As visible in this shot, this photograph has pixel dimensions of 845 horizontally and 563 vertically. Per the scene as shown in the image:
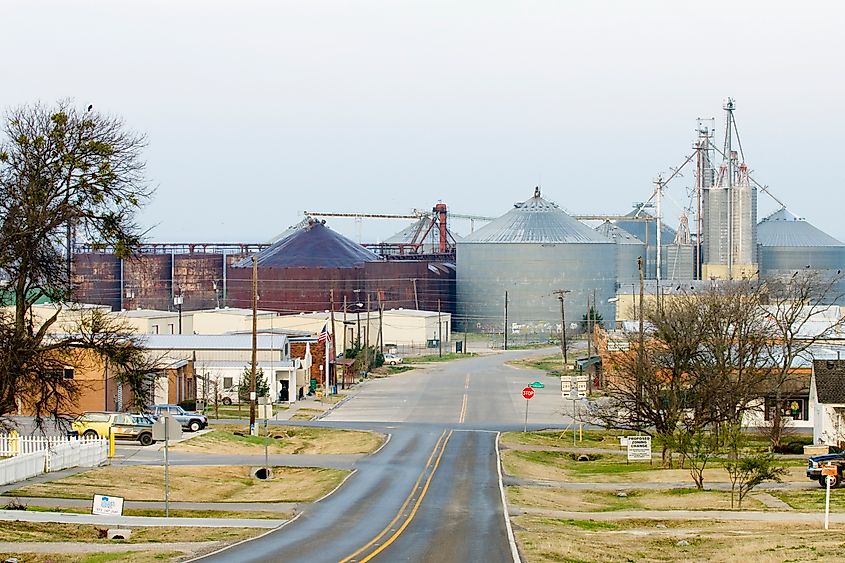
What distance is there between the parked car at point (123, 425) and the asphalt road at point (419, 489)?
9.23 metres

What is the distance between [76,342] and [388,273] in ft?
408

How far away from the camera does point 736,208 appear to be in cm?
15775

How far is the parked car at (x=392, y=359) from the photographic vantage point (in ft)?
380

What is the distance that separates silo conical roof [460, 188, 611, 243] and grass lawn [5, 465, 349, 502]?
384 feet

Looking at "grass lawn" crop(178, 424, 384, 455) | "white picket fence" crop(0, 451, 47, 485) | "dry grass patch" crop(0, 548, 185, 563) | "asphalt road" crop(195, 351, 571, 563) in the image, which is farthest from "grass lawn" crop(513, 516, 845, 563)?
"grass lawn" crop(178, 424, 384, 455)

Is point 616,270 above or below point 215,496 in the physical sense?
above

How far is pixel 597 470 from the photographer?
4878 cm

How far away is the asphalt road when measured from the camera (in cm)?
2586

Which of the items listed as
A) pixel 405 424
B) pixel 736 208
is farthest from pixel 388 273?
pixel 405 424

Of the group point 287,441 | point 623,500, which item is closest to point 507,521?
point 623,500

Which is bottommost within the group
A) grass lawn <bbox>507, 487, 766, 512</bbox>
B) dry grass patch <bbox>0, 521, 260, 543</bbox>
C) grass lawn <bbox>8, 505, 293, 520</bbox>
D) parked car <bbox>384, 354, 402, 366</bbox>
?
grass lawn <bbox>507, 487, 766, 512</bbox>

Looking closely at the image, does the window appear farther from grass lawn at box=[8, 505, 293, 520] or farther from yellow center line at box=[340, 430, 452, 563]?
grass lawn at box=[8, 505, 293, 520]

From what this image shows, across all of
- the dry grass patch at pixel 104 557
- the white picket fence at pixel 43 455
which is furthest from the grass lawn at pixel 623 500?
the dry grass patch at pixel 104 557

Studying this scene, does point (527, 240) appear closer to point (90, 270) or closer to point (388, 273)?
point (388, 273)
